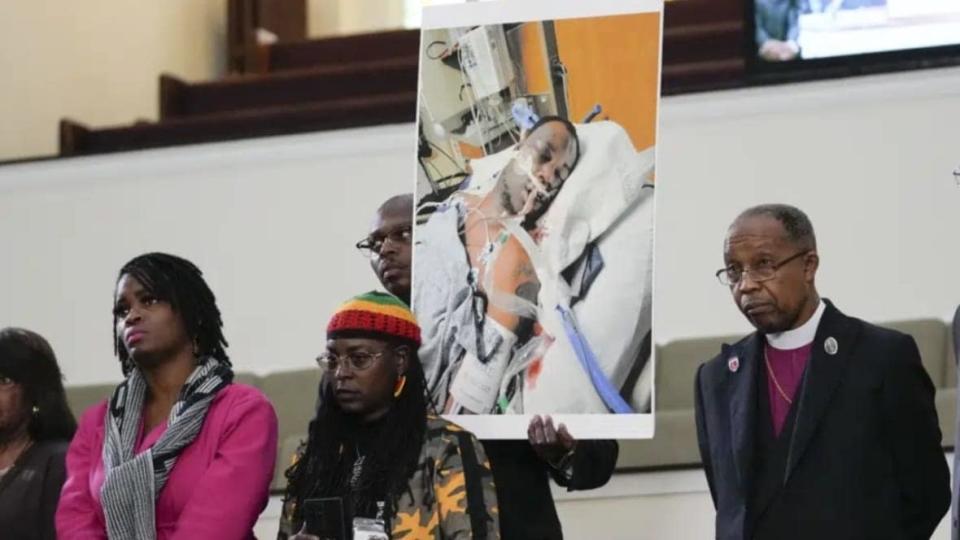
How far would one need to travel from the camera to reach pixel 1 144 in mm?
7098

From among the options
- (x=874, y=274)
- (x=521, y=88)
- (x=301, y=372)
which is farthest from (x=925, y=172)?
(x=521, y=88)

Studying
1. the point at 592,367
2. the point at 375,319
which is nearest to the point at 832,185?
the point at 592,367

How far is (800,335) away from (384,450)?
0.70 meters

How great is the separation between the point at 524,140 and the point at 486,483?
2.22ft

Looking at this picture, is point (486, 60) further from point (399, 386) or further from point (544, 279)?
point (399, 386)

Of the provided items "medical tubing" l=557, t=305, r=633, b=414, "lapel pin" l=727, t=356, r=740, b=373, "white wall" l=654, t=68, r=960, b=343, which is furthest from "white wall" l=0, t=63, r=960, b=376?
"lapel pin" l=727, t=356, r=740, b=373

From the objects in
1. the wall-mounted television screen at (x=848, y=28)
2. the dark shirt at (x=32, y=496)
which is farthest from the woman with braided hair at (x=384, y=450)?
the wall-mounted television screen at (x=848, y=28)

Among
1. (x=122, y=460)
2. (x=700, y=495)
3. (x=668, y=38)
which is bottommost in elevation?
(x=700, y=495)

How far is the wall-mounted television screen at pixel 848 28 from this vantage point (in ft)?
19.4

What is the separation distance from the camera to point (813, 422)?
3.38 metres

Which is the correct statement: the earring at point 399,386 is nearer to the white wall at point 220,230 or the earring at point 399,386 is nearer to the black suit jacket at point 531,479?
the black suit jacket at point 531,479

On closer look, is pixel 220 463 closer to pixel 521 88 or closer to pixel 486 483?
pixel 486 483

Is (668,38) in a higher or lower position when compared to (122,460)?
higher

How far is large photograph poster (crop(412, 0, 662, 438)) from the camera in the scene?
3.62 metres
